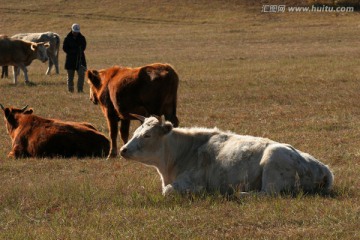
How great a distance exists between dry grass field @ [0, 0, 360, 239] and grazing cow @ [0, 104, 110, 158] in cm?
35

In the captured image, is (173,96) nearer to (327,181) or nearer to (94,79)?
(94,79)

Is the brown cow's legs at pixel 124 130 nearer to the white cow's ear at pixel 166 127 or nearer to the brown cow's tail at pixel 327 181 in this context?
the white cow's ear at pixel 166 127

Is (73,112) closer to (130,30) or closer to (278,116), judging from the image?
(278,116)

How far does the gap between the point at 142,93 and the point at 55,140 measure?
1.49 meters

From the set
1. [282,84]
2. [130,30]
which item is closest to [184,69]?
[282,84]

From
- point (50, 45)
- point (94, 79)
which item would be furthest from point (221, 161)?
point (50, 45)

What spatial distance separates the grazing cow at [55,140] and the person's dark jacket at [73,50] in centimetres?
947

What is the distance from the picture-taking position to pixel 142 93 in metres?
11.8

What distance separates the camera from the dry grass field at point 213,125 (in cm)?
686

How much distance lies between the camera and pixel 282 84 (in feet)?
69.9

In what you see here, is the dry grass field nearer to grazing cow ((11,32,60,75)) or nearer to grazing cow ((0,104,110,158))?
grazing cow ((0,104,110,158))

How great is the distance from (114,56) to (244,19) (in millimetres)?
30616

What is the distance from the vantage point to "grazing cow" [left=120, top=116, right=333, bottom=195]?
8000 millimetres
